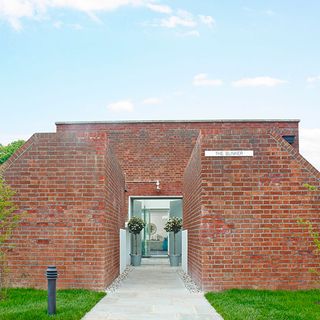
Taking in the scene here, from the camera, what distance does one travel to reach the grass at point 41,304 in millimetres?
8086

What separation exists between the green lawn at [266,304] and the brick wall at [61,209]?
9.05 ft

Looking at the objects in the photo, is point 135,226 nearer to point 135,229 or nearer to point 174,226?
point 135,229

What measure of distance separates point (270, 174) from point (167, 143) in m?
10.9

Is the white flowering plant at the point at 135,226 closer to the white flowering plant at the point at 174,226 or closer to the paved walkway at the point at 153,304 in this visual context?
the white flowering plant at the point at 174,226

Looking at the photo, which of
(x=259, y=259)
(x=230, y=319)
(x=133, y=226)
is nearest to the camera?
(x=230, y=319)

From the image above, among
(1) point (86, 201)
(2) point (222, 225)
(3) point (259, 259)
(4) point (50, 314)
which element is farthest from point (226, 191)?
(4) point (50, 314)

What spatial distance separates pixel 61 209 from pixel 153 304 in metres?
3.21

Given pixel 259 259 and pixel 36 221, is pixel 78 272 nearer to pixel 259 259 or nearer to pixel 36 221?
pixel 36 221

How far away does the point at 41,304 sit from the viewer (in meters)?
9.16

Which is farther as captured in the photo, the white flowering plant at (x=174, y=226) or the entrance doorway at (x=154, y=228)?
the entrance doorway at (x=154, y=228)

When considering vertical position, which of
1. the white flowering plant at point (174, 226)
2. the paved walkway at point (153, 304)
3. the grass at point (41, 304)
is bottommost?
the paved walkway at point (153, 304)

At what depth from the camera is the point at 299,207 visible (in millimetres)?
11516

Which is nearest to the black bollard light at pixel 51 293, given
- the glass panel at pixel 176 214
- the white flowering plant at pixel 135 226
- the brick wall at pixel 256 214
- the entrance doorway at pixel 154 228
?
the brick wall at pixel 256 214

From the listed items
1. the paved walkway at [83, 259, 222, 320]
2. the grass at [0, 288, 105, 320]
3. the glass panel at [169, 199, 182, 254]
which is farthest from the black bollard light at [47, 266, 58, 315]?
the glass panel at [169, 199, 182, 254]
